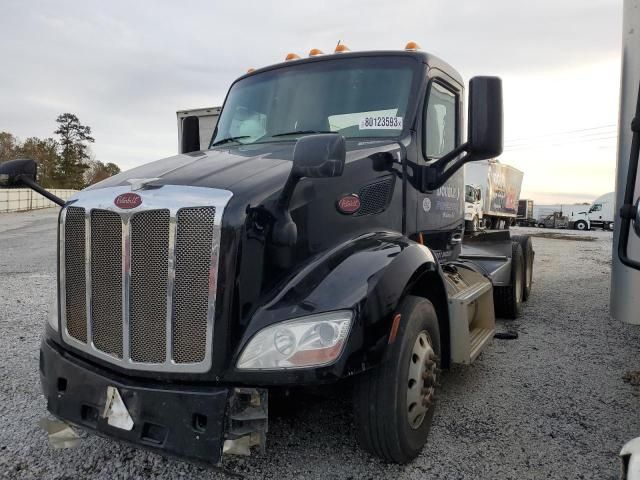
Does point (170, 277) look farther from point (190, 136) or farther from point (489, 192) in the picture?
point (489, 192)

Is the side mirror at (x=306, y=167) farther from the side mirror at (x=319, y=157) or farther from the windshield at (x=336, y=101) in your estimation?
the windshield at (x=336, y=101)

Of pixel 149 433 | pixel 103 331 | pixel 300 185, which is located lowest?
pixel 149 433

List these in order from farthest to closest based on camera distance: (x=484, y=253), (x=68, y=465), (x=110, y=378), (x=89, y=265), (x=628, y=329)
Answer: (x=484, y=253) → (x=628, y=329) → (x=68, y=465) → (x=89, y=265) → (x=110, y=378)

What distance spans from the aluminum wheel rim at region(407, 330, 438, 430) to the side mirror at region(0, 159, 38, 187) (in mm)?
2442

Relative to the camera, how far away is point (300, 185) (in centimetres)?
249

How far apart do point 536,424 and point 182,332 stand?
241 centimetres

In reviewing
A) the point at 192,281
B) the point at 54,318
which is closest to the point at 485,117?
the point at 192,281

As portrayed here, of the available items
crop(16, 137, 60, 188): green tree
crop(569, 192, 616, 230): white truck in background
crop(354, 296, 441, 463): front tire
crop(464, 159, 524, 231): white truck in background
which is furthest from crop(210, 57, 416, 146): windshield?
crop(16, 137, 60, 188): green tree

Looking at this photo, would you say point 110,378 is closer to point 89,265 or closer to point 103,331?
point 103,331

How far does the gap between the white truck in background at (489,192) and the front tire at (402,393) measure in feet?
39.6

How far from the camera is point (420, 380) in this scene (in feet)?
8.86

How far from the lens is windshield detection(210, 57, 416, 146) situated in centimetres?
331

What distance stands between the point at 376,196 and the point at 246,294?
1.14 meters

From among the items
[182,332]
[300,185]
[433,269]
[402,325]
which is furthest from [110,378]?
[433,269]
